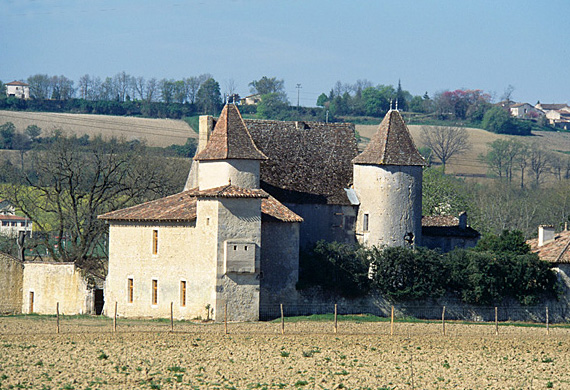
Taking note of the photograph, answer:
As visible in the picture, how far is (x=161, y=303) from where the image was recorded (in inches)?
1884

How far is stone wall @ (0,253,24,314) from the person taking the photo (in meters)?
52.4

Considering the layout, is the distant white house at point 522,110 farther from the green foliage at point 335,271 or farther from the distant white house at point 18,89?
the green foliage at point 335,271

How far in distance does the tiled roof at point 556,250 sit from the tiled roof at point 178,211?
44.7ft

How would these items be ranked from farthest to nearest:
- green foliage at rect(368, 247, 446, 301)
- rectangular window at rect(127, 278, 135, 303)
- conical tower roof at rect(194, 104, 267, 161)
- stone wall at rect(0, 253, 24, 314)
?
stone wall at rect(0, 253, 24, 314)
green foliage at rect(368, 247, 446, 301)
rectangular window at rect(127, 278, 135, 303)
conical tower roof at rect(194, 104, 267, 161)

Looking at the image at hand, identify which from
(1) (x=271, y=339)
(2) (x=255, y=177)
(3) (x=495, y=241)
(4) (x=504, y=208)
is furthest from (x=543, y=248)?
(4) (x=504, y=208)

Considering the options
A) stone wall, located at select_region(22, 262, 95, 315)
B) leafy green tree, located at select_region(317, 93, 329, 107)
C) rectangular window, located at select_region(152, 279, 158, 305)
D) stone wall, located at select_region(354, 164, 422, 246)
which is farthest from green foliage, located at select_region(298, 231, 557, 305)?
leafy green tree, located at select_region(317, 93, 329, 107)

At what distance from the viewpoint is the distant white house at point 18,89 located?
545ft

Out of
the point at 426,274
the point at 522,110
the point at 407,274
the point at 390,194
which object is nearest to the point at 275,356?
the point at 407,274

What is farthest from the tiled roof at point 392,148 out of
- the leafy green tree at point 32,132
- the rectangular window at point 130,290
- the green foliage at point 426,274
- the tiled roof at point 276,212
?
the leafy green tree at point 32,132

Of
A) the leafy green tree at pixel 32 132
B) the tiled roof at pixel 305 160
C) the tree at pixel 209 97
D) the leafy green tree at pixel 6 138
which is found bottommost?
the tiled roof at pixel 305 160

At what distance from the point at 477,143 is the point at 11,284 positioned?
97845mm

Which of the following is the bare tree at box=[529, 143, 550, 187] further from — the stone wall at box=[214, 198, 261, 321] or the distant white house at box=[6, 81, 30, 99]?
the stone wall at box=[214, 198, 261, 321]

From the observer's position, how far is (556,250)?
5338 centimetres

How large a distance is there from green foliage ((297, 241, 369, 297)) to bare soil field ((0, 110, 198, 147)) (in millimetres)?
79264
